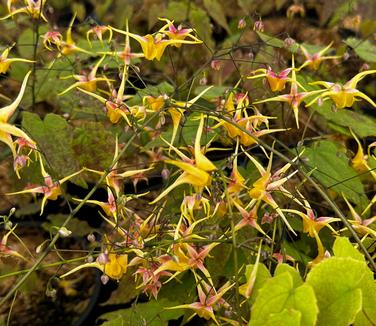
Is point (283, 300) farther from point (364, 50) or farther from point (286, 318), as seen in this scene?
point (364, 50)

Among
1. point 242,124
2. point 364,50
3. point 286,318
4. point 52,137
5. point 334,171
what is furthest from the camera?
point 364,50

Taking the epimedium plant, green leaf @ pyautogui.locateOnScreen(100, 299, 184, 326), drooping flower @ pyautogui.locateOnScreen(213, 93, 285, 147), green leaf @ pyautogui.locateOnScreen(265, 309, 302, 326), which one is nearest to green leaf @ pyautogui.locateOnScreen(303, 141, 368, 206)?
the epimedium plant

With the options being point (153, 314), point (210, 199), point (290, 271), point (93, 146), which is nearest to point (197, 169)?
point (290, 271)

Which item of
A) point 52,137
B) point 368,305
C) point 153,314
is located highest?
point 368,305

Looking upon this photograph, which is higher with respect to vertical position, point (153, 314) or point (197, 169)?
point (197, 169)

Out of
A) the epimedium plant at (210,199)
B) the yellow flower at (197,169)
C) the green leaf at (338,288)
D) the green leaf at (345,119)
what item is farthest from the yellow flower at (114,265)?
the green leaf at (345,119)

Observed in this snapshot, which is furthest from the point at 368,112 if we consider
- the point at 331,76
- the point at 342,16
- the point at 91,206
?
the point at 91,206

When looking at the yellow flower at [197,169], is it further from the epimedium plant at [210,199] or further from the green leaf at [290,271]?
the green leaf at [290,271]

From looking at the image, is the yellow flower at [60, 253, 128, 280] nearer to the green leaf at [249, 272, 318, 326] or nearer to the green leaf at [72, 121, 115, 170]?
the green leaf at [249, 272, 318, 326]

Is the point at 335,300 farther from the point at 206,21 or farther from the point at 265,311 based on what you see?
the point at 206,21
